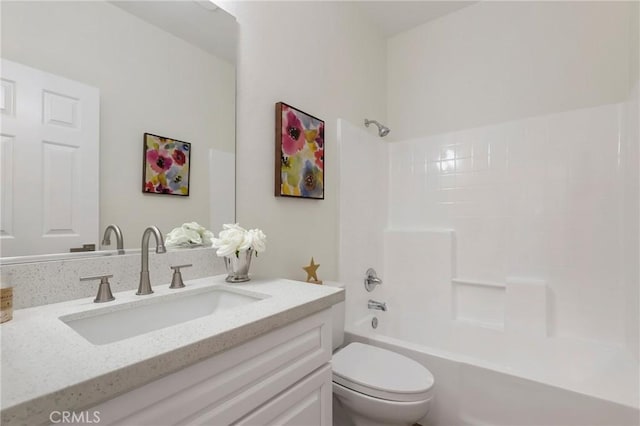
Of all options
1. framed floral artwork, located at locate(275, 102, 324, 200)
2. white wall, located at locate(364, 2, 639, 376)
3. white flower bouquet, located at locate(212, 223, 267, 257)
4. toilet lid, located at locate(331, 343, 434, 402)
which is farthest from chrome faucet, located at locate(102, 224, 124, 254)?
white wall, located at locate(364, 2, 639, 376)

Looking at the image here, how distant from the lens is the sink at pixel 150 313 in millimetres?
815

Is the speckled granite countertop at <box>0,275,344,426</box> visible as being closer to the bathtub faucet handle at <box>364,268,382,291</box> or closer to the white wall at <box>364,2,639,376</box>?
the bathtub faucet handle at <box>364,268,382,291</box>

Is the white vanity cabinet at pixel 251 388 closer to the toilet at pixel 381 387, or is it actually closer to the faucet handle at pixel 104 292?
the toilet at pixel 381 387

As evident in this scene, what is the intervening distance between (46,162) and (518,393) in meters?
1.92

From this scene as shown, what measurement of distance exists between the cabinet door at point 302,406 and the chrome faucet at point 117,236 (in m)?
0.68

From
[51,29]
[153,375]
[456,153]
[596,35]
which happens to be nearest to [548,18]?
[596,35]

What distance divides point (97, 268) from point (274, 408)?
69 cm

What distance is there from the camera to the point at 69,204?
91 centimetres

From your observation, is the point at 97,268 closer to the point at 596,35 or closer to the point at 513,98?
the point at 513,98

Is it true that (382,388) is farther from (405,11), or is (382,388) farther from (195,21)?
(405,11)

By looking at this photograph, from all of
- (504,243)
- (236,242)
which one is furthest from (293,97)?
(504,243)

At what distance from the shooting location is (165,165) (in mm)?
1161

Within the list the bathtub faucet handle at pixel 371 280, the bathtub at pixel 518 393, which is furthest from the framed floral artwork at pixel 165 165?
the bathtub faucet handle at pixel 371 280

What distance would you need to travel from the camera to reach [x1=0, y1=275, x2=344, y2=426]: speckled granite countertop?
442 millimetres
